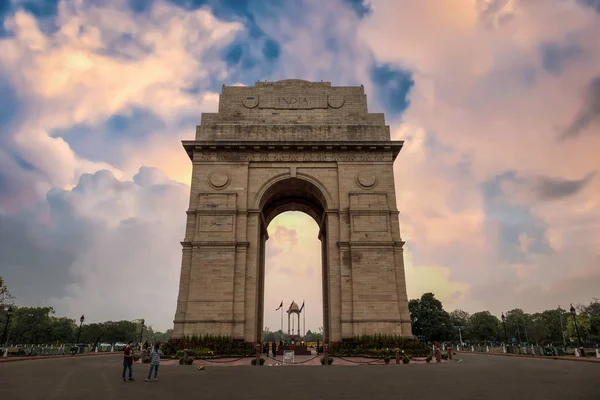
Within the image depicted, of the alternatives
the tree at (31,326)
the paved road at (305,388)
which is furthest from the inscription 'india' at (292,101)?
the tree at (31,326)

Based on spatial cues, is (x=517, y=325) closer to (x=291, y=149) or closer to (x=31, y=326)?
(x=291, y=149)

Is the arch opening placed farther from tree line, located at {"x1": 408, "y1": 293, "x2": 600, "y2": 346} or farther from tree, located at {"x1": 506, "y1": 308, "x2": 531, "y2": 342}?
tree, located at {"x1": 506, "y1": 308, "x2": 531, "y2": 342}

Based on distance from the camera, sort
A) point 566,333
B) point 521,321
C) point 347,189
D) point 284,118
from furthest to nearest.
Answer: point 521,321 < point 566,333 < point 284,118 < point 347,189

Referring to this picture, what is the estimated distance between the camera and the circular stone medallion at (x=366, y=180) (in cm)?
3002

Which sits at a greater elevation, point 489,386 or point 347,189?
point 347,189

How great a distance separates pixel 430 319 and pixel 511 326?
4506 centimetres

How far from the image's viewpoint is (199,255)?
27438 mm

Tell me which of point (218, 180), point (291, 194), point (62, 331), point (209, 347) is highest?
point (291, 194)

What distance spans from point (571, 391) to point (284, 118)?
26795 millimetres

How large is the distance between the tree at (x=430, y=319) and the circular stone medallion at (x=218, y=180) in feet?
150

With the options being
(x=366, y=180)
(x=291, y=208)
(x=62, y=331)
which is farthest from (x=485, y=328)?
(x=62, y=331)

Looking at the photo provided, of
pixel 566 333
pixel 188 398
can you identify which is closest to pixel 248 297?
pixel 188 398

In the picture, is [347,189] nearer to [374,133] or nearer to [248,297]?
[374,133]

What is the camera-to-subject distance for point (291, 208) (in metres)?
38.2
